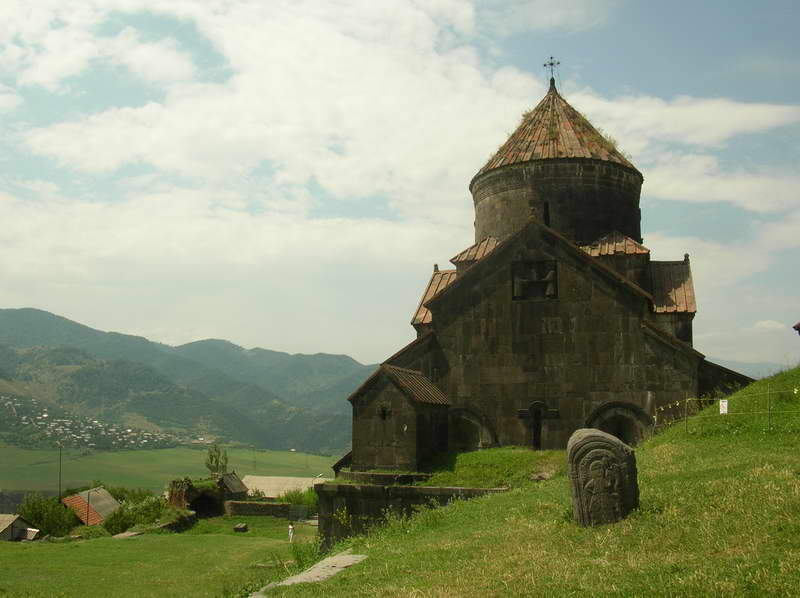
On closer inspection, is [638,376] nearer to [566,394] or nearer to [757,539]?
[566,394]

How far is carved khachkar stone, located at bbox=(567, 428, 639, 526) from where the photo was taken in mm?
7758

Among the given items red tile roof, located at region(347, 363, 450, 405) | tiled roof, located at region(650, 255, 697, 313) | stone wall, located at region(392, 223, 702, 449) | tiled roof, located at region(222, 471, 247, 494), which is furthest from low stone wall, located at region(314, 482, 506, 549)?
tiled roof, located at region(222, 471, 247, 494)

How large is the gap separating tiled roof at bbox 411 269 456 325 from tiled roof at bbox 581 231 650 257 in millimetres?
3422

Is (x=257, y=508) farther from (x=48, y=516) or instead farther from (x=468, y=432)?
(x=468, y=432)

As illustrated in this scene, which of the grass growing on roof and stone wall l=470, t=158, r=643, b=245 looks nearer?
the grass growing on roof

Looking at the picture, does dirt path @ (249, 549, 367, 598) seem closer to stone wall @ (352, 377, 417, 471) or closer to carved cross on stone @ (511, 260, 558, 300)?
stone wall @ (352, 377, 417, 471)

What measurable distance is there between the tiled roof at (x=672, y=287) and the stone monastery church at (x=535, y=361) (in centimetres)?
4

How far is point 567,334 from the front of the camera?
604 inches

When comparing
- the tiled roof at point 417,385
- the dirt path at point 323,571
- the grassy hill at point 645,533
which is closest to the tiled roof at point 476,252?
the tiled roof at point 417,385

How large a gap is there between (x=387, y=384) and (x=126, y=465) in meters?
124

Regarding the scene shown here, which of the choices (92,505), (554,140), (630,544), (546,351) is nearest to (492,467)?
(546,351)

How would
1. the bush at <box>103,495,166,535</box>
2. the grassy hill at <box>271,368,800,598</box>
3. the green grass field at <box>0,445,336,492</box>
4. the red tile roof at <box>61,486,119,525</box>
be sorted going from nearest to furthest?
1. the grassy hill at <box>271,368,800,598</box>
2. the bush at <box>103,495,166,535</box>
3. the red tile roof at <box>61,486,119,525</box>
4. the green grass field at <box>0,445,336,492</box>

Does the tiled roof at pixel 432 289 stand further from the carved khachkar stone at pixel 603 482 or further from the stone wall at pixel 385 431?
the carved khachkar stone at pixel 603 482

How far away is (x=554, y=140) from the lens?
19031 millimetres
